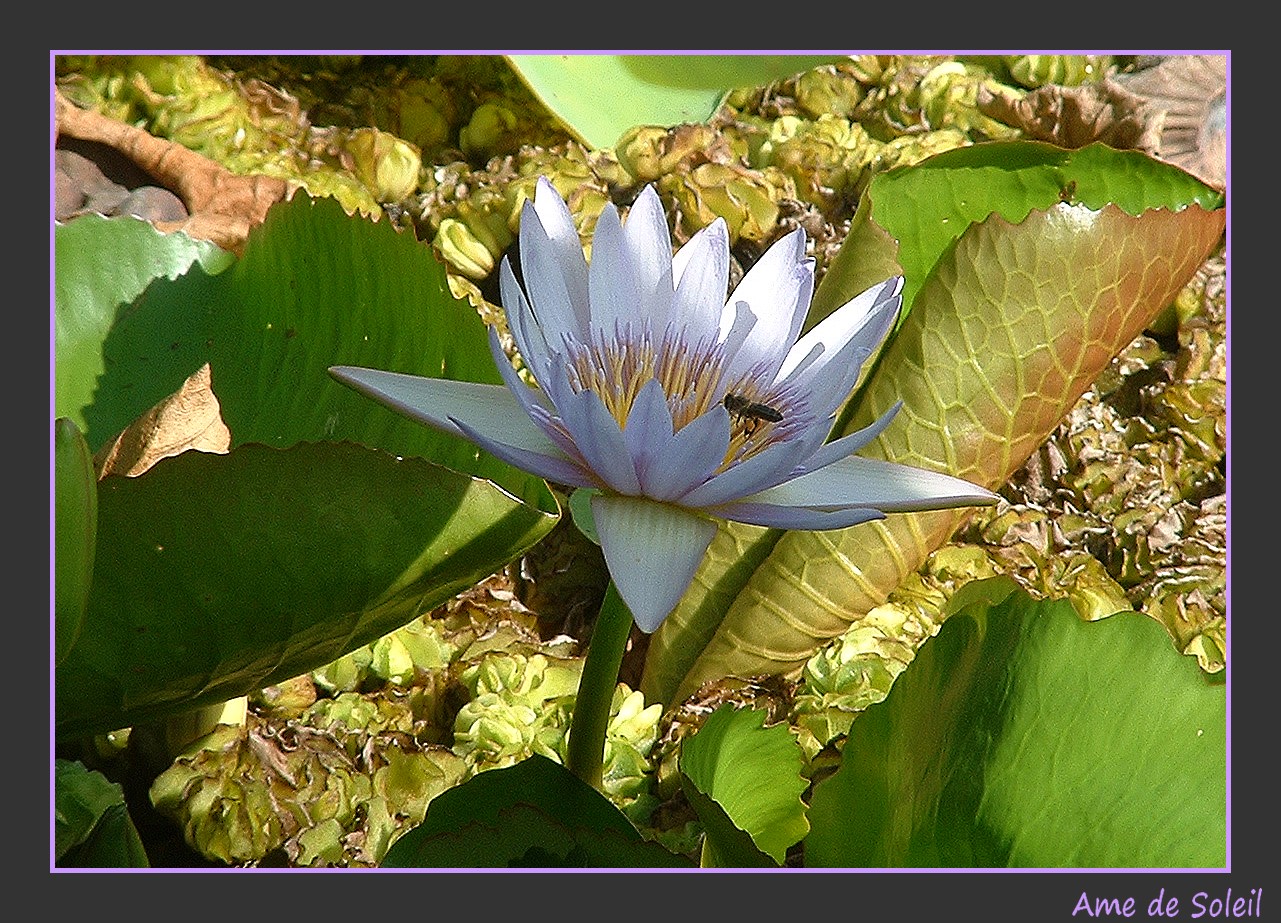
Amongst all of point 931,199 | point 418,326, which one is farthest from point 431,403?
point 931,199

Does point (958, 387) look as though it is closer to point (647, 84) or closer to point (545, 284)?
point (545, 284)

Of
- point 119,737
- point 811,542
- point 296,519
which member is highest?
point 296,519

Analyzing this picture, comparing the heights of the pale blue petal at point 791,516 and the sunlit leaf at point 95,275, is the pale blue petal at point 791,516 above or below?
above

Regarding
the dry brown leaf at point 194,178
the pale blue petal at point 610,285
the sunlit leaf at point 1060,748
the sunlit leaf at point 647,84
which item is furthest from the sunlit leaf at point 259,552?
the sunlit leaf at point 647,84

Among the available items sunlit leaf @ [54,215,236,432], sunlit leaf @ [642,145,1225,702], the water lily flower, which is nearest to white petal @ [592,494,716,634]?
the water lily flower

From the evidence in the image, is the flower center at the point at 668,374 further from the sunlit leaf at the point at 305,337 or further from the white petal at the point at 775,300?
the sunlit leaf at the point at 305,337

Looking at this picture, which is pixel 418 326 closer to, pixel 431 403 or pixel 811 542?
pixel 431 403
